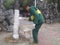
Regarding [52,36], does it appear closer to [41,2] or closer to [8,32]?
[8,32]

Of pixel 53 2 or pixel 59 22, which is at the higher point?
pixel 53 2

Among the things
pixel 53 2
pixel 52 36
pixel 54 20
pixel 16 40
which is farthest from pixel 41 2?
pixel 16 40

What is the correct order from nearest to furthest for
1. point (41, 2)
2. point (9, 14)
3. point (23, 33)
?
point (23, 33) < point (9, 14) < point (41, 2)

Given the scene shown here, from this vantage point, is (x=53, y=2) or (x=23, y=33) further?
(x=53, y=2)

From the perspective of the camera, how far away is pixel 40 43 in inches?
367

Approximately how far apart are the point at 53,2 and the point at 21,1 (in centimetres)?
254

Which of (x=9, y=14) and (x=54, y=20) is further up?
(x=9, y=14)

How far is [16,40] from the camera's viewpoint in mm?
9547

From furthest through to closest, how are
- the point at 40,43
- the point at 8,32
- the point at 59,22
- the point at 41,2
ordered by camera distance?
the point at 41,2, the point at 59,22, the point at 8,32, the point at 40,43

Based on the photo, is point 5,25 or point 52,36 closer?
point 52,36

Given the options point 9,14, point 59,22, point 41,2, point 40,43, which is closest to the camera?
point 40,43

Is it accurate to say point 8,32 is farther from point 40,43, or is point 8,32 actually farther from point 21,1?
point 21,1

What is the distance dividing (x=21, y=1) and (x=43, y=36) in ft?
23.5

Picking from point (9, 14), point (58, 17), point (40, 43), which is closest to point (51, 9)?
point (58, 17)
